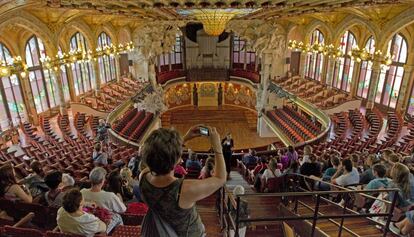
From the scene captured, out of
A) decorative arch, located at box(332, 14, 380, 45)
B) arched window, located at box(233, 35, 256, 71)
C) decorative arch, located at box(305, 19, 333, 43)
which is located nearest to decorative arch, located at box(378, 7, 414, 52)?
decorative arch, located at box(332, 14, 380, 45)

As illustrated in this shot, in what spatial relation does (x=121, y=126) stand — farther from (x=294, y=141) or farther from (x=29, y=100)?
(x=294, y=141)

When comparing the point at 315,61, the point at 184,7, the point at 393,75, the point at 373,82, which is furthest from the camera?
the point at 315,61

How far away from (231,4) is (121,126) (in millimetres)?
11064

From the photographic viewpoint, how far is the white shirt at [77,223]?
274 centimetres

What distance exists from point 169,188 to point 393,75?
69.4ft

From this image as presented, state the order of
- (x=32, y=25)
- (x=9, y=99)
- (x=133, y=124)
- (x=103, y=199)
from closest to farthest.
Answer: (x=103, y=199), (x=32, y=25), (x=9, y=99), (x=133, y=124)

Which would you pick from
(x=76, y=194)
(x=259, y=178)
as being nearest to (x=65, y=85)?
(x=259, y=178)

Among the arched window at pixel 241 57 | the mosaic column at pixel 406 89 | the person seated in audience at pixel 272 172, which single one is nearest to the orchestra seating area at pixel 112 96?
the arched window at pixel 241 57

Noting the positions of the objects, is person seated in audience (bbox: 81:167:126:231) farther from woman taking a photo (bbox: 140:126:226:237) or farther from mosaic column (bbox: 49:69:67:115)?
mosaic column (bbox: 49:69:67:115)

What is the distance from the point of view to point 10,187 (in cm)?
376

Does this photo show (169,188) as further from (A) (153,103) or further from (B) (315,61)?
(B) (315,61)

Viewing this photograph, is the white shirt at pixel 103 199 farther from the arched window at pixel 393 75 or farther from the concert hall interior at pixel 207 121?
the arched window at pixel 393 75

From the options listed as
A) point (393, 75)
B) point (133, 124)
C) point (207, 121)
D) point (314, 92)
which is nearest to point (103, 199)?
point (133, 124)

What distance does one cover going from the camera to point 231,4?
28.2ft
